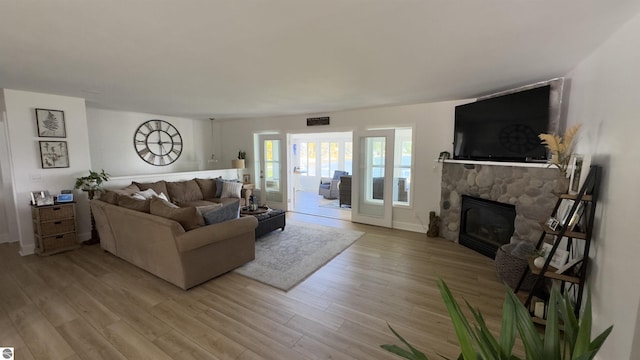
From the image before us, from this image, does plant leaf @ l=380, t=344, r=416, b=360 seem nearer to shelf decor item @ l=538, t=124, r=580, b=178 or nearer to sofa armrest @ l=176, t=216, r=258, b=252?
shelf decor item @ l=538, t=124, r=580, b=178

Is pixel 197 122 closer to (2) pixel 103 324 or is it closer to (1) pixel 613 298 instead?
(2) pixel 103 324

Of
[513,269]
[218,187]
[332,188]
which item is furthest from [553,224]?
[332,188]

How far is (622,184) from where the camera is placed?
170 cm

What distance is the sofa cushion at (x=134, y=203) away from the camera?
10.6 ft

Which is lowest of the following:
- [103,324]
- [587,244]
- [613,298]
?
[103,324]

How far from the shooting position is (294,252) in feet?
12.6

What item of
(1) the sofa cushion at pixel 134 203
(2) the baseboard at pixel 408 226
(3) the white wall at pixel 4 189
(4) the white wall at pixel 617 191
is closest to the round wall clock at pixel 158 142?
(3) the white wall at pixel 4 189

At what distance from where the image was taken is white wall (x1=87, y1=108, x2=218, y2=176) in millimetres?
5246

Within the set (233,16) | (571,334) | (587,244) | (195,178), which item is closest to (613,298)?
(587,244)

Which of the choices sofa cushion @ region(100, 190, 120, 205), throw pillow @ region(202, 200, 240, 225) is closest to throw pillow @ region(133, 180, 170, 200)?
sofa cushion @ region(100, 190, 120, 205)

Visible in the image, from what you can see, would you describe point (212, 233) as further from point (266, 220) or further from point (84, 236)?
point (84, 236)

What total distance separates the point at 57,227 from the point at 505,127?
628 centimetres

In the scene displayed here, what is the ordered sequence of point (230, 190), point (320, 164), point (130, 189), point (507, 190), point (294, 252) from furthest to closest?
point (320, 164)
point (230, 190)
point (130, 189)
point (294, 252)
point (507, 190)

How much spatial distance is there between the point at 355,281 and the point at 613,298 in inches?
81.0
